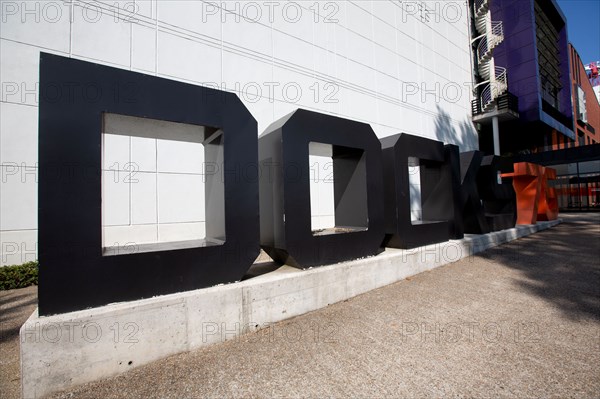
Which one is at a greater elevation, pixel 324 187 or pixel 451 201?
pixel 324 187

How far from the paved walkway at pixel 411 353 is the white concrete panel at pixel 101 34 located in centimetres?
740

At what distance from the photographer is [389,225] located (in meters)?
5.70

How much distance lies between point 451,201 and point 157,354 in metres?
6.79

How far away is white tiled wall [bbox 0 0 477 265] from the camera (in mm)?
5961

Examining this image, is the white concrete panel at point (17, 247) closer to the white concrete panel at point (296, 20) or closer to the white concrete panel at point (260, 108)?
the white concrete panel at point (260, 108)

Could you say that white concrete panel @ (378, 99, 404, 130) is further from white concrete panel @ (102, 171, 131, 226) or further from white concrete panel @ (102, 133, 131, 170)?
white concrete panel @ (102, 171, 131, 226)

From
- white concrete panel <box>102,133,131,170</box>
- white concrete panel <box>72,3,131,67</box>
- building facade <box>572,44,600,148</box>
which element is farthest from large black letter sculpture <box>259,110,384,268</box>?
building facade <box>572,44,600,148</box>

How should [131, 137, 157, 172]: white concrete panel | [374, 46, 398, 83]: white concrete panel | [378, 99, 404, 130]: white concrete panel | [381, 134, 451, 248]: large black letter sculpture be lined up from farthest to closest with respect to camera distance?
[374, 46, 398, 83]: white concrete panel → [378, 99, 404, 130]: white concrete panel → [131, 137, 157, 172]: white concrete panel → [381, 134, 451, 248]: large black letter sculpture

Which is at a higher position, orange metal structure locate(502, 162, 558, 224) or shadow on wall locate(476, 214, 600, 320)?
orange metal structure locate(502, 162, 558, 224)

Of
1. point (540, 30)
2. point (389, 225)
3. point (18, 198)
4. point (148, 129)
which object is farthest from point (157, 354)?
point (540, 30)

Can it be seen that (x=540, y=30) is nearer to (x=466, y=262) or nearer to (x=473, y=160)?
(x=473, y=160)

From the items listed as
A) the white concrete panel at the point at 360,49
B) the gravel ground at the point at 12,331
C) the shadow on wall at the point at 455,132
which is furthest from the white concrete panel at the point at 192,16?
the shadow on wall at the point at 455,132

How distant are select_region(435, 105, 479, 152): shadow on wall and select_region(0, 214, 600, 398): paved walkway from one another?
13358mm

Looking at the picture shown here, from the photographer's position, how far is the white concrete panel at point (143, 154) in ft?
23.2
